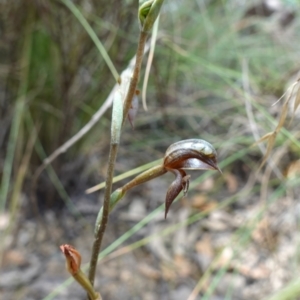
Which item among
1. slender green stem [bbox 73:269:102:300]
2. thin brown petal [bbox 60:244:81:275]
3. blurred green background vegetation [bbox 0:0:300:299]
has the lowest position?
slender green stem [bbox 73:269:102:300]

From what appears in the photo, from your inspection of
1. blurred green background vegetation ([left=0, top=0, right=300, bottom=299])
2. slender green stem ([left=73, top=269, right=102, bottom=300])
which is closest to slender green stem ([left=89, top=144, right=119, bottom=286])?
slender green stem ([left=73, top=269, right=102, bottom=300])

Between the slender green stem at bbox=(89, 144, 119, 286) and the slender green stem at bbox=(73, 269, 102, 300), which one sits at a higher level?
the slender green stem at bbox=(89, 144, 119, 286)

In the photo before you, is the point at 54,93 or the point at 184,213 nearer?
the point at 54,93

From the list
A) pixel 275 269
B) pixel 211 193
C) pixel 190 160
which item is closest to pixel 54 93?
pixel 211 193

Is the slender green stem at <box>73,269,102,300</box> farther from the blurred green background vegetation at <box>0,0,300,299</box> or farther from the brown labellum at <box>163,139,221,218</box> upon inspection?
the blurred green background vegetation at <box>0,0,300,299</box>

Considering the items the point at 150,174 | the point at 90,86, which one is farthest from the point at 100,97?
the point at 150,174

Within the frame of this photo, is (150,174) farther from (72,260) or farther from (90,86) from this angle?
(90,86)

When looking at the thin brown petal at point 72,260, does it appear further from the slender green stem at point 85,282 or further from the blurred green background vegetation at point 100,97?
the blurred green background vegetation at point 100,97

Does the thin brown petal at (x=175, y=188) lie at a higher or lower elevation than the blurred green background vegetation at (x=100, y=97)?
lower

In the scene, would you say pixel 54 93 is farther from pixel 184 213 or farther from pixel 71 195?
pixel 184 213

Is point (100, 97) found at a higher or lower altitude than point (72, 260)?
higher

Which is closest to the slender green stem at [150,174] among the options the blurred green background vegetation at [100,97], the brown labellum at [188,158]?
the brown labellum at [188,158]
